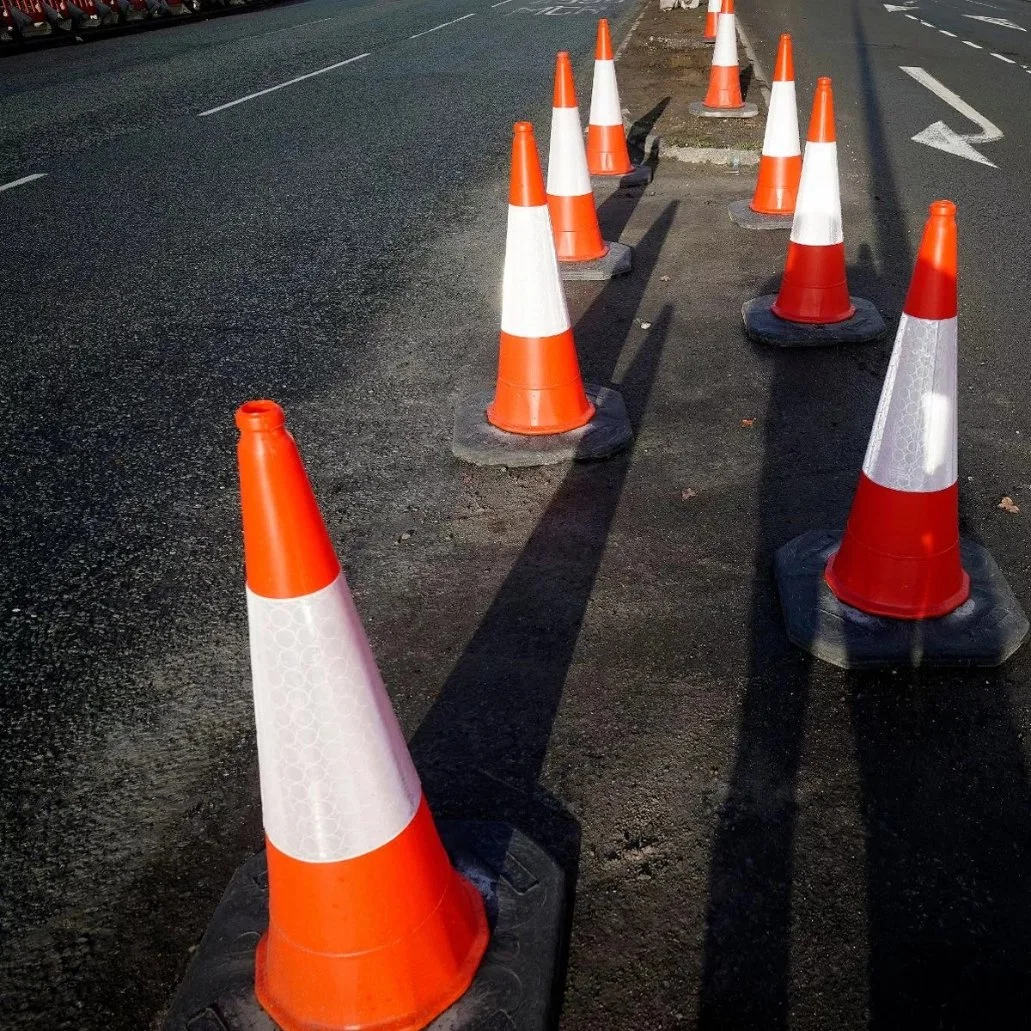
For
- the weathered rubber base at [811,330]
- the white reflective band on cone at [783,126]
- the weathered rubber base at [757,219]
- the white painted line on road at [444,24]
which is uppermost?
the white painted line on road at [444,24]

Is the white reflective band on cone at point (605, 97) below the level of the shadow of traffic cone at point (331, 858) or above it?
above

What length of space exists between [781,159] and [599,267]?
5.50 feet

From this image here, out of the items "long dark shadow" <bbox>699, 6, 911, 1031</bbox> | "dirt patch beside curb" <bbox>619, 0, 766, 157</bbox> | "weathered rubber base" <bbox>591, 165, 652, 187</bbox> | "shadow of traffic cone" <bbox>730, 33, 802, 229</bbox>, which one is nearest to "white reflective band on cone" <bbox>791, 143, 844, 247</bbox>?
"long dark shadow" <bbox>699, 6, 911, 1031</bbox>

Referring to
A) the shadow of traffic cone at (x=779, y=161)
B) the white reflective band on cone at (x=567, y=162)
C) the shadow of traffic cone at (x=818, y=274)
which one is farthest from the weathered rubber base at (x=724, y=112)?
the shadow of traffic cone at (x=818, y=274)

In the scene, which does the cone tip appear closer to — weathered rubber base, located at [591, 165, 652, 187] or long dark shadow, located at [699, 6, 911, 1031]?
long dark shadow, located at [699, 6, 911, 1031]

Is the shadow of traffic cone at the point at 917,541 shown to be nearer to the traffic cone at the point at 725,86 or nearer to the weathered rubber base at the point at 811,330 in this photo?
the weathered rubber base at the point at 811,330

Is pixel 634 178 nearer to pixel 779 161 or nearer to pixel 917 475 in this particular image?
pixel 779 161

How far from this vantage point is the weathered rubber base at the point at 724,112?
9134 millimetres

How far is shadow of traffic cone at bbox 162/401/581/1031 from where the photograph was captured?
1594 mm

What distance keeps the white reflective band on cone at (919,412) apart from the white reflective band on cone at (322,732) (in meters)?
1.63

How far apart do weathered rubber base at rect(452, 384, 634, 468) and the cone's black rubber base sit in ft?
5.88

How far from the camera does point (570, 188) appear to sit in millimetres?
5582

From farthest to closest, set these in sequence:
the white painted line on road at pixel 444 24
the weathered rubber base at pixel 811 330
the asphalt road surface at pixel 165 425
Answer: the white painted line on road at pixel 444 24 < the weathered rubber base at pixel 811 330 < the asphalt road surface at pixel 165 425

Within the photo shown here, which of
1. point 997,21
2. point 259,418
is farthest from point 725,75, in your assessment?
point 997,21
